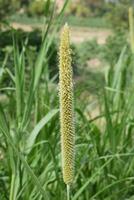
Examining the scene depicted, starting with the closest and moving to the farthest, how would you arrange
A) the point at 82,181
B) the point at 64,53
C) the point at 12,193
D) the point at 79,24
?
the point at 64,53 → the point at 12,193 → the point at 82,181 → the point at 79,24

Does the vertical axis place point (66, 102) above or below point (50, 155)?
Answer: above

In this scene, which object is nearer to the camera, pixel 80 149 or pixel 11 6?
pixel 80 149

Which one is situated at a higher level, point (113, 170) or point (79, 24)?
point (79, 24)

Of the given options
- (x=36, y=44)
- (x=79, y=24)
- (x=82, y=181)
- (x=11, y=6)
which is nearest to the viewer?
(x=82, y=181)

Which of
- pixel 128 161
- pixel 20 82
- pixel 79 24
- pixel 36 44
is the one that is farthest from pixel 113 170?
pixel 79 24

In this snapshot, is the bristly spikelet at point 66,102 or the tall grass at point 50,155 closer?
the bristly spikelet at point 66,102

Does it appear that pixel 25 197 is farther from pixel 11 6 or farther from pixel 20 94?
pixel 11 6

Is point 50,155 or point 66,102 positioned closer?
point 66,102

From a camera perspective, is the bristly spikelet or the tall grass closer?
the bristly spikelet
